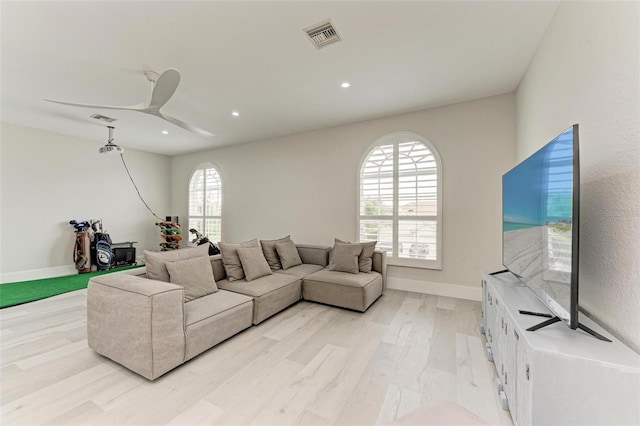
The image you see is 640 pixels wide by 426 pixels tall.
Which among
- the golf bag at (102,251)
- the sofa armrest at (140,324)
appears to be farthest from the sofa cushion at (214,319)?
the golf bag at (102,251)

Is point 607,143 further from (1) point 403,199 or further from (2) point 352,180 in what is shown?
(2) point 352,180

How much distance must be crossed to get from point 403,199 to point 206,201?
4.94 m

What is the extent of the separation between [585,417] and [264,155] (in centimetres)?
558

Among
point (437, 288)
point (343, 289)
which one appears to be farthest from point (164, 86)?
point (437, 288)

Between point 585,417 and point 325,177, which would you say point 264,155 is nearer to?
point 325,177

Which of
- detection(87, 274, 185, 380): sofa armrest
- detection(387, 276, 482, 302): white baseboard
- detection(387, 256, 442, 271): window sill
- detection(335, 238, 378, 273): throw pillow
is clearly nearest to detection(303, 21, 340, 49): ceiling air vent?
detection(87, 274, 185, 380): sofa armrest

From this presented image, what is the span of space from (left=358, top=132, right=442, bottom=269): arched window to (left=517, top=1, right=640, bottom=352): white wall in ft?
6.57

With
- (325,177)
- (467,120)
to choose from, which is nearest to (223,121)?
(325,177)

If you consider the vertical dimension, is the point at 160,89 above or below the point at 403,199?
above

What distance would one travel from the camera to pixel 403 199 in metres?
4.15

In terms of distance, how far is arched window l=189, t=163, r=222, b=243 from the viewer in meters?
6.49

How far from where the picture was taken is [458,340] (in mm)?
2566

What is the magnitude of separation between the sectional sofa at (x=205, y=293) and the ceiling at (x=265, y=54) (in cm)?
203

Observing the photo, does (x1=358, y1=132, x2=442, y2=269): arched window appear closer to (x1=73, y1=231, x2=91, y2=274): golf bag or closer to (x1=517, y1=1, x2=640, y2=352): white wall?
(x1=517, y1=1, x2=640, y2=352): white wall
